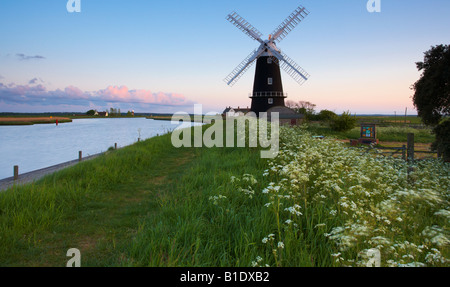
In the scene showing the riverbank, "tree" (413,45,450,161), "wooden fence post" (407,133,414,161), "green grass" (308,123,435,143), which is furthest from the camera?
"green grass" (308,123,435,143)

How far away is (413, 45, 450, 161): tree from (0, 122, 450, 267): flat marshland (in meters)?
6.20

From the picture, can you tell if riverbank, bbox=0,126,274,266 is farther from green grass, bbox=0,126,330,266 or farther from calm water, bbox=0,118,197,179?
calm water, bbox=0,118,197,179

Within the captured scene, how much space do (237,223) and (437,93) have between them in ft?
43.5

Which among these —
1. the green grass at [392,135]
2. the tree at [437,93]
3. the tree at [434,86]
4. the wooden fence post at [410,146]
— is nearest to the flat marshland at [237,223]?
the wooden fence post at [410,146]

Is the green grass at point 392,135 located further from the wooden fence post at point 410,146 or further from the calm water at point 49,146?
the calm water at point 49,146

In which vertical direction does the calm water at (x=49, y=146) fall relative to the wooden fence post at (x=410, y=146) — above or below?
below

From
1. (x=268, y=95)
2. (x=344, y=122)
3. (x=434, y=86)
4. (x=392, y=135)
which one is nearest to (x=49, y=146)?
(x=268, y=95)

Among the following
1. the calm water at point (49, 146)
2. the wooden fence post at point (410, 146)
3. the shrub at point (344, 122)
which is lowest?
the calm water at point (49, 146)

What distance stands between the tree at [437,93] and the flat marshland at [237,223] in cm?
620

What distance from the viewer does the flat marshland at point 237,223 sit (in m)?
2.94

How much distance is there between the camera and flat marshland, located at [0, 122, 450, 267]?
116 inches

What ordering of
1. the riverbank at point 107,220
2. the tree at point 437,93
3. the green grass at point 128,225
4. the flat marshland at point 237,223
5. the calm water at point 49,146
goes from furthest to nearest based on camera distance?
the calm water at point 49,146, the tree at point 437,93, the riverbank at point 107,220, the green grass at point 128,225, the flat marshland at point 237,223

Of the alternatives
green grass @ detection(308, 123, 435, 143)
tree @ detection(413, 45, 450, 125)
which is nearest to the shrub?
green grass @ detection(308, 123, 435, 143)

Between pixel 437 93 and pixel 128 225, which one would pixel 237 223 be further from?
pixel 437 93
